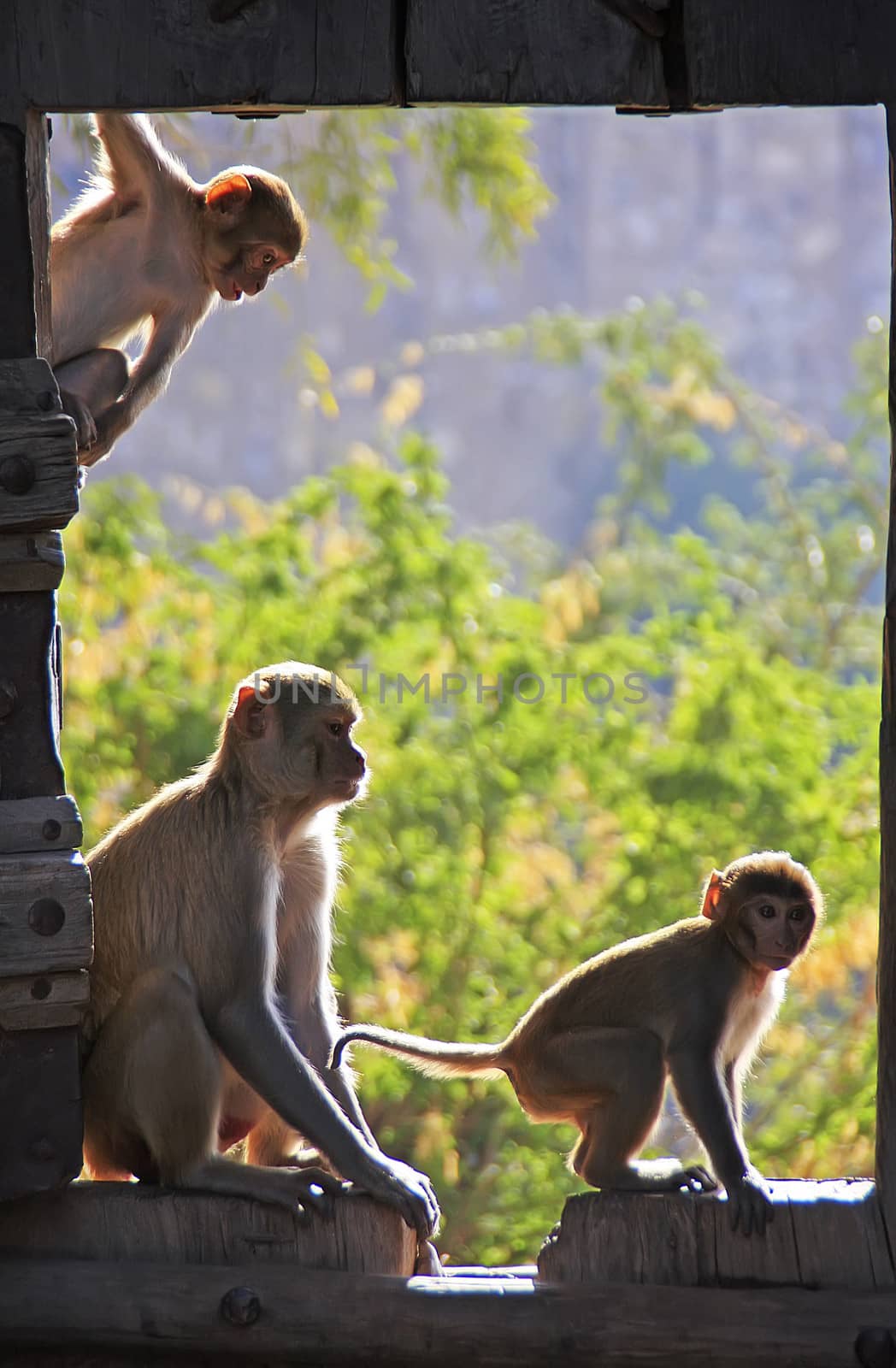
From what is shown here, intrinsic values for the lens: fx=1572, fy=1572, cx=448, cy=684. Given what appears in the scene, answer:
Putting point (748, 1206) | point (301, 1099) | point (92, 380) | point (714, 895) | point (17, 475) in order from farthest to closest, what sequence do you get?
1. point (92, 380)
2. point (714, 895)
3. point (301, 1099)
4. point (748, 1206)
5. point (17, 475)

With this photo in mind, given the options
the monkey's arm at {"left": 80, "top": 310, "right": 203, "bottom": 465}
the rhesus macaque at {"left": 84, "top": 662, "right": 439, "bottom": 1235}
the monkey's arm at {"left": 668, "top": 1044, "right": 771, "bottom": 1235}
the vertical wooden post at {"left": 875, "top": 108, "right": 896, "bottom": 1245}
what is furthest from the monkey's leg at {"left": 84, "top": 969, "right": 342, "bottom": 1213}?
the monkey's arm at {"left": 80, "top": 310, "right": 203, "bottom": 465}

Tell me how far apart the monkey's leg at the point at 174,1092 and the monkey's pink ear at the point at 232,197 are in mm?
1788

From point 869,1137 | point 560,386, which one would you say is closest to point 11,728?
point 869,1137

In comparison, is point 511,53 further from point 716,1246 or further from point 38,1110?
point 716,1246

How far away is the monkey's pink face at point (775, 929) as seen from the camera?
10.6ft

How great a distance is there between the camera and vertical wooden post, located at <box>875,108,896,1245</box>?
2928mm

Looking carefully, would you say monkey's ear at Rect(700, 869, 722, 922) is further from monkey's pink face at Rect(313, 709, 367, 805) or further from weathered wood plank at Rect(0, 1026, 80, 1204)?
weathered wood plank at Rect(0, 1026, 80, 1204)

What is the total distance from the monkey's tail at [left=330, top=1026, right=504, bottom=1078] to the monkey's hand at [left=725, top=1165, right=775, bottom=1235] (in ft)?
2.01

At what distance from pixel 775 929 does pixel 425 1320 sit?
1034 mm

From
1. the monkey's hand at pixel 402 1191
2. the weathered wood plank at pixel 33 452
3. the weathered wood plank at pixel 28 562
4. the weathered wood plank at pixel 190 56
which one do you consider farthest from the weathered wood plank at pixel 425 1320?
the weathered wood plank at pixel 190 56

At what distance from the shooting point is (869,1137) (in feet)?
24.8

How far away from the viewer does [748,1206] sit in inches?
116

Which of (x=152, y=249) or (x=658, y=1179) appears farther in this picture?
(x=152, y=249)

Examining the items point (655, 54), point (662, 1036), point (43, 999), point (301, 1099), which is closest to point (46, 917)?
point (43, 999)
